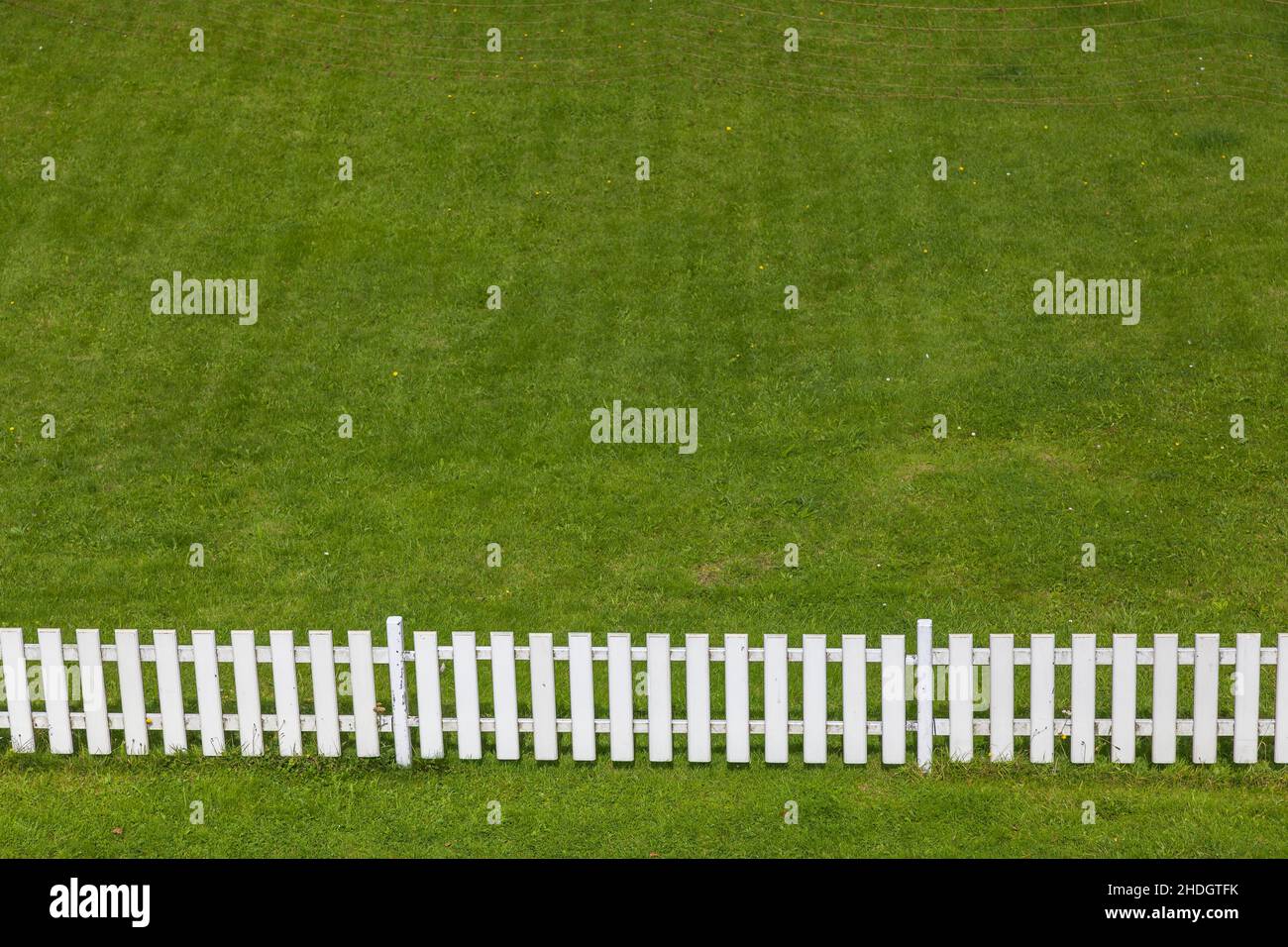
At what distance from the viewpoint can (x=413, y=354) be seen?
17.2 metres

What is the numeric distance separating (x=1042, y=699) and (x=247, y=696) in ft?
18.6

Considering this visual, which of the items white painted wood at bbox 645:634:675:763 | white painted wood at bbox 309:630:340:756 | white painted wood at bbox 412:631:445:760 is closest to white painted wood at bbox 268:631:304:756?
white painted wood at bbox 309:630:340:756

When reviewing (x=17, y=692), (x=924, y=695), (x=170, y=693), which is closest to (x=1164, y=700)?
(x=924, y=695)

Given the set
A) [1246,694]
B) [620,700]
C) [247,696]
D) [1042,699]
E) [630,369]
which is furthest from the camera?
[630,369]

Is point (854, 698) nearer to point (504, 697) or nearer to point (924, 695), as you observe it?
point (924, 695)

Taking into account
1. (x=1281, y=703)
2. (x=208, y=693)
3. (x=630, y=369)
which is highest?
(x=630, y=369)

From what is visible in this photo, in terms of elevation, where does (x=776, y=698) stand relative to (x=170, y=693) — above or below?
below

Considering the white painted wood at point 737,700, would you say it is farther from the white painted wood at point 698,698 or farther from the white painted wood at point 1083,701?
the white painted wood at point 1083,701

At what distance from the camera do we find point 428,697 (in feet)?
32.8

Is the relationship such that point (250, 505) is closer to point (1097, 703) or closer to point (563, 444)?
point (563, 444)

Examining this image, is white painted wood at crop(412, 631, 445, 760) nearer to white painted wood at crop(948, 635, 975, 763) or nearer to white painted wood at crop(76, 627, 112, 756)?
white painted wood at crop(76, 627, 112, 756)

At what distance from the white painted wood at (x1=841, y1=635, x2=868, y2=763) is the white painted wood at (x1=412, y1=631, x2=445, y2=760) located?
289 cm

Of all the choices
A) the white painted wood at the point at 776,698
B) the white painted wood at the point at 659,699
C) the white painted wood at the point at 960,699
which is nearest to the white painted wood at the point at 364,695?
the white painted wood at the point at 659,699

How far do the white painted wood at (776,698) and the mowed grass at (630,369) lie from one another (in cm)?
21
